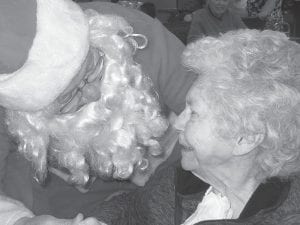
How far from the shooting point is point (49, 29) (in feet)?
4.09

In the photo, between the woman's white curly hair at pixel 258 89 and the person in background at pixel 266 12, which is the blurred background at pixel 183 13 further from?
the woman's white curly hair at pixel 258 89

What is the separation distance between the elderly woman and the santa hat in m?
0.38

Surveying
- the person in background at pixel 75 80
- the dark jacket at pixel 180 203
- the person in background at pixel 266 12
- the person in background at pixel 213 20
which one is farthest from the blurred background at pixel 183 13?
the dark jacket at pixel 180 203

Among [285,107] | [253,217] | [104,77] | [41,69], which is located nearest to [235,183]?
[253,217]

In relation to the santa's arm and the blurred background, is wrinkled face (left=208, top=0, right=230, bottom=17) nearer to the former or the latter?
the blurred background

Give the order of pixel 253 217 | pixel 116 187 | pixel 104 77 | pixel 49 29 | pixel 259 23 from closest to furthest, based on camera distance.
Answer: pixel 49 29 < pixel 253 217 < pixel 104 77 < pixel 116 187 < pixel 259 23

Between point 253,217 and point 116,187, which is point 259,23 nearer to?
point 116,187

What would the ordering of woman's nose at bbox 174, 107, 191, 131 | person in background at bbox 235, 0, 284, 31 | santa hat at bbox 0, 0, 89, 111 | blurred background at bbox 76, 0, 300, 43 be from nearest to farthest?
santa hat at bbox 0, 0, 89, 111 < woman's nose at bbox 174, 107, 191, 131 < person in background at bbox 235, 0, 284, 31 < blurred background at bbox 76, 0, 300, 43

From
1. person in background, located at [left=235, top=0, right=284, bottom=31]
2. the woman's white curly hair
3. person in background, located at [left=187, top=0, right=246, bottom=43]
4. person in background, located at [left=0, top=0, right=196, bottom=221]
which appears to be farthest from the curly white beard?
person in background, located at [left=235, top=0, right=284, bottom=31]

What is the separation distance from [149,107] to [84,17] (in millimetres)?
429

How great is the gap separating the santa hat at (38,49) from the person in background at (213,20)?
243 centimetres

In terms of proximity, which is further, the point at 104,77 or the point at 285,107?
the point at 104,77

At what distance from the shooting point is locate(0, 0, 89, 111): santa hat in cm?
118

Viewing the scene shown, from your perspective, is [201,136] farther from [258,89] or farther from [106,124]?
[106,124]
